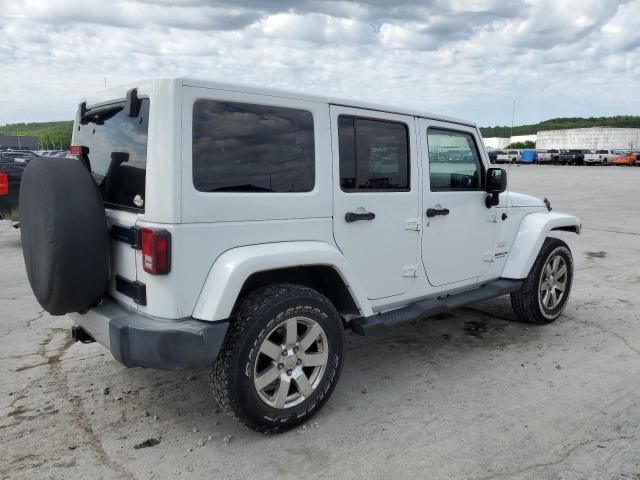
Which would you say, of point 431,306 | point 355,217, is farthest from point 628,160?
point 355,217

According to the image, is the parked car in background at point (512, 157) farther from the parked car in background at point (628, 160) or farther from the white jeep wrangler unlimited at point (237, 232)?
the white jeep wrangler unlimited at point (237, 232)

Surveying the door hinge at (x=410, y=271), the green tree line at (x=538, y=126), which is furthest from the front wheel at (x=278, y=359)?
the green tree line at (x=538, y=126)

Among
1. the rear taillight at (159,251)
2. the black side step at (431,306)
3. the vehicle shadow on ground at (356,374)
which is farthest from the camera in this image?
the black side step at (431,306)

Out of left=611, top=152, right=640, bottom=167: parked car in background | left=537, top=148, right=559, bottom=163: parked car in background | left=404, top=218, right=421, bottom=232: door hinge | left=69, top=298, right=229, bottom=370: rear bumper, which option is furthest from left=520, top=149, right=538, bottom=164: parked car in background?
left=69, top=298, right=229, bottom=370: rear bumper

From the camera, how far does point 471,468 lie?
2.76m

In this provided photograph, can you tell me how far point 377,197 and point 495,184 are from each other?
1.35m

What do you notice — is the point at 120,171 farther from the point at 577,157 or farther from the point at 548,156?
the point at 548,156

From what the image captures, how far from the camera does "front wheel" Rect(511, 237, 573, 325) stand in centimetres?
486

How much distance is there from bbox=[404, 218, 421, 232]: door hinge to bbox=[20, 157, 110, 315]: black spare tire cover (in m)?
1.95

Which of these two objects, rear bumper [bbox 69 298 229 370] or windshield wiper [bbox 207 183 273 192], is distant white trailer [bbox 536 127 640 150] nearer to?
windshield wiper [bbox 207 183 273 192]

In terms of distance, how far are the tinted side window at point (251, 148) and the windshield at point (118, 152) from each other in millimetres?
320

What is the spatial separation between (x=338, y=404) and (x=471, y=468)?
987mm

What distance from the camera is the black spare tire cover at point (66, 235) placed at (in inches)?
109

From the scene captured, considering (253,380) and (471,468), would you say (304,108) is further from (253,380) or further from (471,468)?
(471,468)
